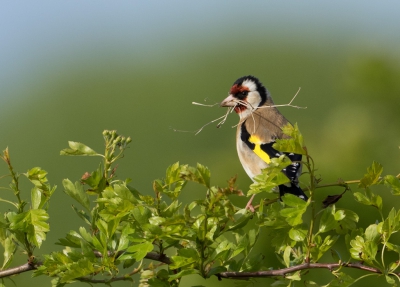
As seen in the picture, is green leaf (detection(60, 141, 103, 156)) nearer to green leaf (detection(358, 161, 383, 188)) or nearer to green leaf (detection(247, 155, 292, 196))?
green leaf (detection(247, 155, 292, 196))

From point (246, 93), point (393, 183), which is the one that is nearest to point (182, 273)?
point (393, 183)

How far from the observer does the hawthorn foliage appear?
1893 mm

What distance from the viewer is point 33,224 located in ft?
6.66

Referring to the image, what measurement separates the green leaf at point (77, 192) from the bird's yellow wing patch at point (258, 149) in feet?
7.17

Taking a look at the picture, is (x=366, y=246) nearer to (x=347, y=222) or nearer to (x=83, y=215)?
(x=347, y=222)

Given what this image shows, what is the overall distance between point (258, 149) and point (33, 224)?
255 centimetres

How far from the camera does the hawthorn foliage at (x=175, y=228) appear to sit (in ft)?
6.21

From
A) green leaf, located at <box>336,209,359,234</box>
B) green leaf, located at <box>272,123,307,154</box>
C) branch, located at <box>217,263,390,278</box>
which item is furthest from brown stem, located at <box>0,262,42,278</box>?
green leaf, located at <box>336,209,359,234</box>

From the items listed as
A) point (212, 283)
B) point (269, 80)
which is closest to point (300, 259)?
point (212, 283)

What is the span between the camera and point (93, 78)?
127 feet

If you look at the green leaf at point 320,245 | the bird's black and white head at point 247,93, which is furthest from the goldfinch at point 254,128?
the green leaf at point 320,245

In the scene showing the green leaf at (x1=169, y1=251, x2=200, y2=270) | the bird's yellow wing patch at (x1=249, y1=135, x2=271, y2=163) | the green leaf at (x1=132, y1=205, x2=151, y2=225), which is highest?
the green leaf at (x1=132, y1=205, x2=151, y2=225)

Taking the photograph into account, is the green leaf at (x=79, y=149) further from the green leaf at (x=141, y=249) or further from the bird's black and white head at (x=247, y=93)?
the bird's black and white head at (x=247, y=93)

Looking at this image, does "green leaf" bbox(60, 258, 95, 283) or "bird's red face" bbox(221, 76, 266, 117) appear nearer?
"green leaf" bbox(60, 258, 95, 283)
